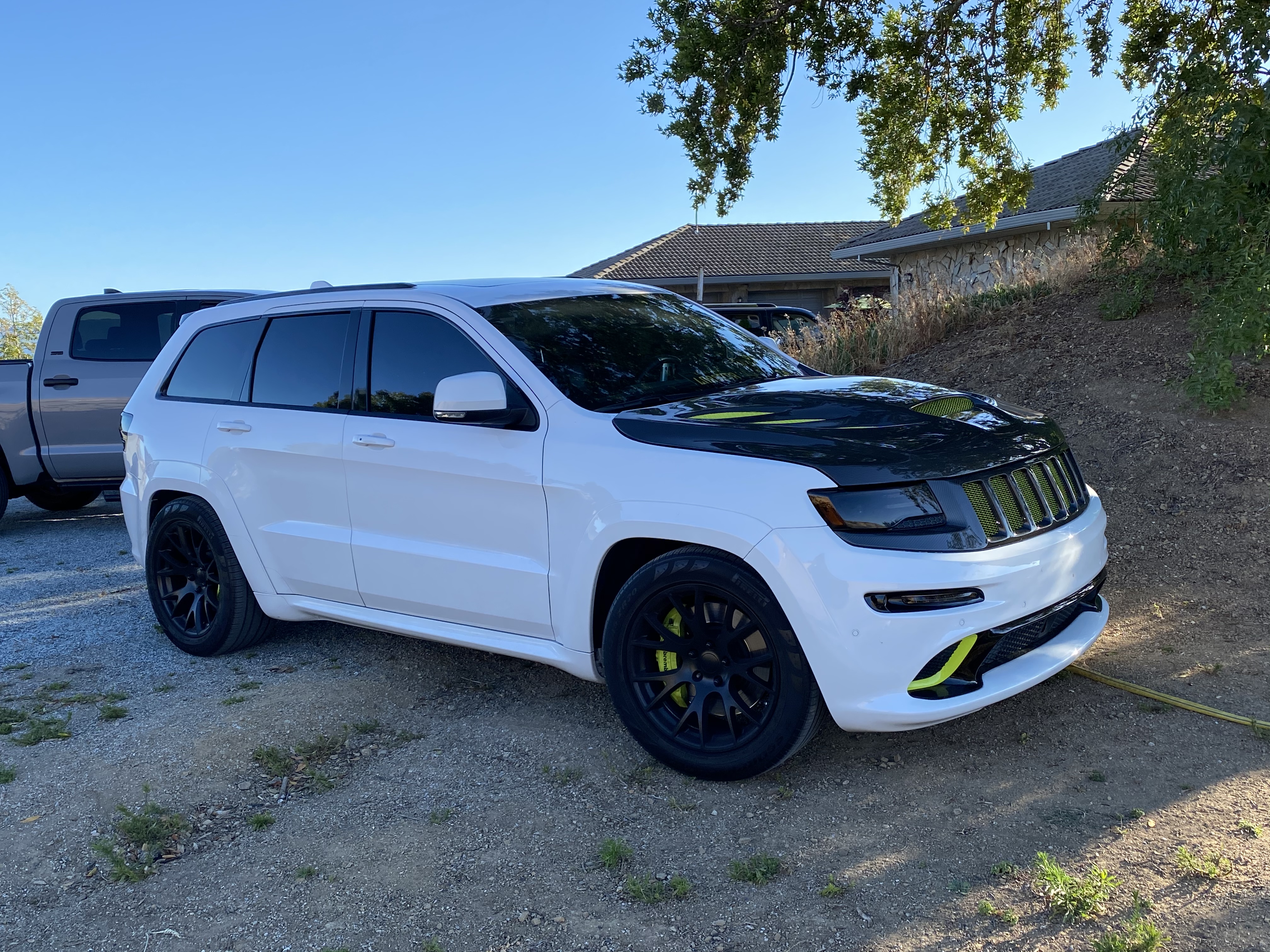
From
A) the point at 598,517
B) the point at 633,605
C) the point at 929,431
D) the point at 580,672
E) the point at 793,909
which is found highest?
the point at 929,431

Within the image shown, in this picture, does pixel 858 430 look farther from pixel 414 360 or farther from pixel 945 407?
pixel 414 360

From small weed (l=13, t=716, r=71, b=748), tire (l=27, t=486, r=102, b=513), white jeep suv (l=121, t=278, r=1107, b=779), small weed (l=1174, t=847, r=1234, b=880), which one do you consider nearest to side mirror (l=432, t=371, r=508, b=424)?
white jeep suv (l=121, t=278, r=1107, b=779)

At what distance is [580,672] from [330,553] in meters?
1.45

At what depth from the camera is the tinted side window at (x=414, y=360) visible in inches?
183

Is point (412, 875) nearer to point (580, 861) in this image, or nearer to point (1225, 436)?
point (580, 861)

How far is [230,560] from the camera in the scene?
5.57 metres

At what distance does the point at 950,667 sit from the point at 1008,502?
679mm

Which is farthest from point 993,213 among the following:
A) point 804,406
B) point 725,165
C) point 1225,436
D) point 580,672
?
point 580,672

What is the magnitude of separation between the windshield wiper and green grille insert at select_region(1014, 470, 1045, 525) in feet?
4.33

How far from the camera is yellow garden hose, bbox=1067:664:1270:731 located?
14.0 feet

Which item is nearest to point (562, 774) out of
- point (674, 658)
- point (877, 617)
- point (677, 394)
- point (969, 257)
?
point (674, 658)

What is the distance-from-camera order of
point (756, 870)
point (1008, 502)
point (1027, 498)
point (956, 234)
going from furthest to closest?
point (956, 234)
point (1027, 498)
point (1008, 502)
point (756, 870)

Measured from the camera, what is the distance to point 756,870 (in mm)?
3379

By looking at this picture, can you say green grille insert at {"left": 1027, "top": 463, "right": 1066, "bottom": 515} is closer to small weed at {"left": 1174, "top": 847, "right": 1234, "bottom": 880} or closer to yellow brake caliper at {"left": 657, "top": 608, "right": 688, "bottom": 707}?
small weed at {"left": 1174, "top": 847, "right": 1234, "bottom": 880}
